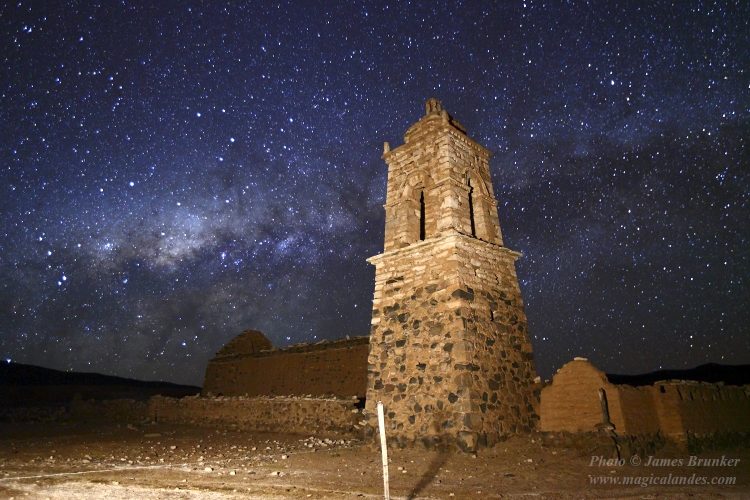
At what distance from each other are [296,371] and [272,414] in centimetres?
552

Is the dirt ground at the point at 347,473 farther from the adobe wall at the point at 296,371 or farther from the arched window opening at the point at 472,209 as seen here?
the adobe wall at the point at 296,371

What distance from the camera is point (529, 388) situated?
1018cm

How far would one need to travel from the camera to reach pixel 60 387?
40.0 m

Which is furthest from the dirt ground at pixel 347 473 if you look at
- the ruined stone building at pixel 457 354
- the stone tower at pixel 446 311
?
the stone tower at pixel 446 311

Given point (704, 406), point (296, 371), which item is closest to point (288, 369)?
point (296, 371)

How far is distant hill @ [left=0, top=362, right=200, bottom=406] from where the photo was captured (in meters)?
36.6

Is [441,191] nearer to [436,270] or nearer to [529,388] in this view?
[436,270]

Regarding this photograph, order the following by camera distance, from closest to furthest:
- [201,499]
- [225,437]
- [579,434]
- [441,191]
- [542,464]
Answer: [201,499] → [542,464] → [579,434] → [441,191] → [225,437]

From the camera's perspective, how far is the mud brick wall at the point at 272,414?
12.7 meters

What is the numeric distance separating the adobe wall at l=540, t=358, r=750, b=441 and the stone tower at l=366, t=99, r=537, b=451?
126cm

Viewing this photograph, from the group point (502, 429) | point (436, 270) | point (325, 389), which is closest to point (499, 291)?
point (436, 270)

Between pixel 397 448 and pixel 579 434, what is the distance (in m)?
3.76

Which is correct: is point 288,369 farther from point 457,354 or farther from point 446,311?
point 457,354

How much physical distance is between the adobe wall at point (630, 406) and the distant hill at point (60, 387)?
2686cm
